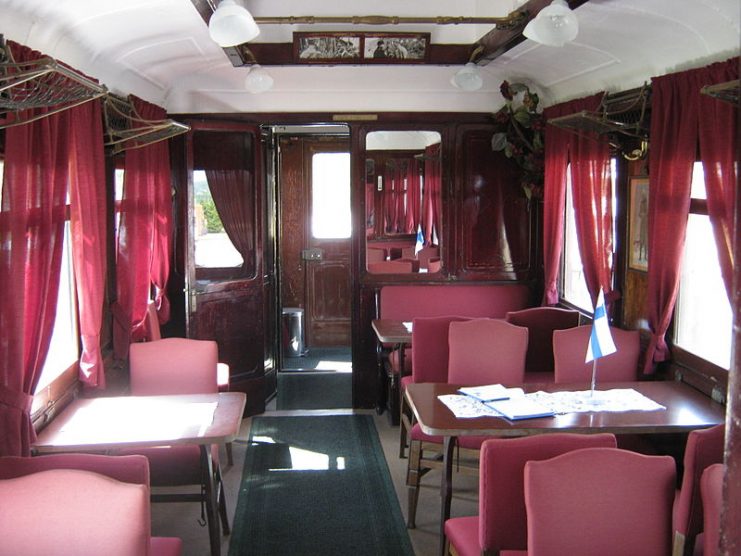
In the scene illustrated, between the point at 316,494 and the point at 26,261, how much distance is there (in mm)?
2416

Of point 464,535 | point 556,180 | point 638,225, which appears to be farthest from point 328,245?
point 464,535

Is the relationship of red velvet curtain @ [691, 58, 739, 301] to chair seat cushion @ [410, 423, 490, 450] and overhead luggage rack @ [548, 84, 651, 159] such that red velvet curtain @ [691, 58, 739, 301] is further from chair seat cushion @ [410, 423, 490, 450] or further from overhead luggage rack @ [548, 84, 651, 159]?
chair seat cushion @ [410, 423, 490, 450]

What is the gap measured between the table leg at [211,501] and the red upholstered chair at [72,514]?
146 centimetres

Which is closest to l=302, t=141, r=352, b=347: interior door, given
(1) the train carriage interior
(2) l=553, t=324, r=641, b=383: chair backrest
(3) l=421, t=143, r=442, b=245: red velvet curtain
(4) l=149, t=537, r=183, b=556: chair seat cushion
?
(1) the train carriage interior

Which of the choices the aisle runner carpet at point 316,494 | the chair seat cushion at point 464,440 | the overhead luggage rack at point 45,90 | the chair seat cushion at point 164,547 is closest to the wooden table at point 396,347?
the aisle runner carpet at point 316,494

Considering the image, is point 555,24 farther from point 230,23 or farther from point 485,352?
point 485,352

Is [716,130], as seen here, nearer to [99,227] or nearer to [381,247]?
[99,227]

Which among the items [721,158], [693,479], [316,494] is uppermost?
[721,158]

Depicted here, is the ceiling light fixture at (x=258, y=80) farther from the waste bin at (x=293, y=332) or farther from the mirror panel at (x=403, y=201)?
the waste bin at (x=293, y=332)

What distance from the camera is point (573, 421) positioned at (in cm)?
383

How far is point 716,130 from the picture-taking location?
13.2 ft

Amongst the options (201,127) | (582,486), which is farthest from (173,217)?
(582,486)

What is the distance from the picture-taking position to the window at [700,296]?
440 centimetres

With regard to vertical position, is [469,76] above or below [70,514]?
above
